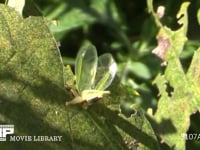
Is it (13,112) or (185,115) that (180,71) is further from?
(13,112)

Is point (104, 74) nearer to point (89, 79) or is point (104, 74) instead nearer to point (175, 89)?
point (89, 79)

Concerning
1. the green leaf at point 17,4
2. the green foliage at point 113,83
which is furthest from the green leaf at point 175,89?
the green leaf at point 17,4

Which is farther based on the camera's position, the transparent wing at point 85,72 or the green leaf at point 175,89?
the green leaf at point 175,89

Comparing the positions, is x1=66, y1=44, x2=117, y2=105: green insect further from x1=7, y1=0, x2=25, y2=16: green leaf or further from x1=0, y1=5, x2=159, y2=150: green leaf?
x1=7, y1=0, x2=25, y2=16: green leaf

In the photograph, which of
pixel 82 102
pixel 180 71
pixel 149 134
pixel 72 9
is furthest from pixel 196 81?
pixel 72 9

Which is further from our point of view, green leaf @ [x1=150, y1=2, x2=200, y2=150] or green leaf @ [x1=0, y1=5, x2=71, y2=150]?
green leaf @ [x1=150, y1=2, x2=200, y2=150]

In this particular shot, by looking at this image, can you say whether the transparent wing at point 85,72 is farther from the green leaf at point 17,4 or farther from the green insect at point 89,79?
the green leaf at point 17,4

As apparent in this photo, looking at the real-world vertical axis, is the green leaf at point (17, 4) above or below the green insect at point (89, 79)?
above

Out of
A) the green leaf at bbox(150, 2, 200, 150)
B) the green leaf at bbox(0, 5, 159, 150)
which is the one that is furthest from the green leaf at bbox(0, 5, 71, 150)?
the green leaf at bbox(150, 2, 200, 150)

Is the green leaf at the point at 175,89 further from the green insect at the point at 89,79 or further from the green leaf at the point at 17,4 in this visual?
the green leaf at the point at 17,4
